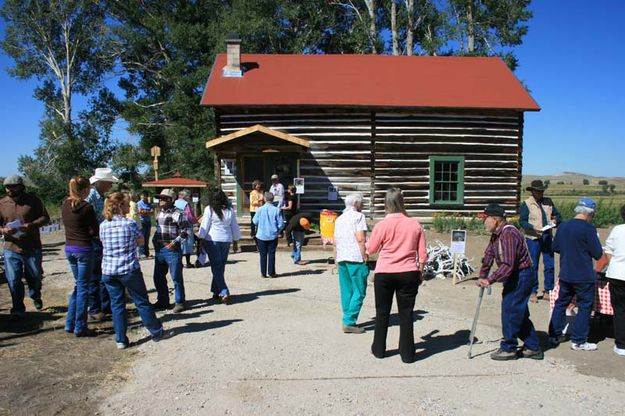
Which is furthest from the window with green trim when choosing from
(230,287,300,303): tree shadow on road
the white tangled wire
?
(230,287,300,303): tree shadow on road

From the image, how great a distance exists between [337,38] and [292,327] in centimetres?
2600

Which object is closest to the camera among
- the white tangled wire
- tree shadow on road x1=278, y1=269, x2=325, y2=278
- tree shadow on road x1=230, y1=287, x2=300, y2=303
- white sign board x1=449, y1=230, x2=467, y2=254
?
tree shadow on road x1=230, y1=287, x2=300, y2=303

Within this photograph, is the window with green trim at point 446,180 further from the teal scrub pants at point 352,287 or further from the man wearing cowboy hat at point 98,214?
the man wearing cowboy hat at point 98,214

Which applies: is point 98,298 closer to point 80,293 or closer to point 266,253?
point 80,293

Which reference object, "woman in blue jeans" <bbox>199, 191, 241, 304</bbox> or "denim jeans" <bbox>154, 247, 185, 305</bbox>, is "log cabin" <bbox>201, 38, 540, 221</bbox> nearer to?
"woman in blue jeans" <bbox>199, 191, 241, 304</bbox>

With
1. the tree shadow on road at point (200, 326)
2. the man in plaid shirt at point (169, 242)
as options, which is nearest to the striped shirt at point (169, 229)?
the man in plaid shirt at point (169, 242)

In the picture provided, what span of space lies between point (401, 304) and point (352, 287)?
0.99 m

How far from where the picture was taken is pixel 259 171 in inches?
574

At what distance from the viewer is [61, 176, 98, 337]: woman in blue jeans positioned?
5.57m

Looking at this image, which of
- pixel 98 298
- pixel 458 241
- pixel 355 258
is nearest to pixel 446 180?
pixel 458 241

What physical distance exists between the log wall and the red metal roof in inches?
16.8

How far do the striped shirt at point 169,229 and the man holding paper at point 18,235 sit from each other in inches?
59.4

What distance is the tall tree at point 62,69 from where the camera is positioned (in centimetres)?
2627

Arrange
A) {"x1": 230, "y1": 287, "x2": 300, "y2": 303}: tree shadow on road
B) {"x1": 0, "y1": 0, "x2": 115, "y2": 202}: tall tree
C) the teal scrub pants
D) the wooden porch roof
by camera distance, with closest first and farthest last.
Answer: the teal scrub pants → {"x1": 230, "y1": 287, "x2": 300, "y2": 303}: tree shadow on road → the wooden porch roof → {"x1": 0, "y1": 0, "x2": 115, "y2": 202}: tall tree
